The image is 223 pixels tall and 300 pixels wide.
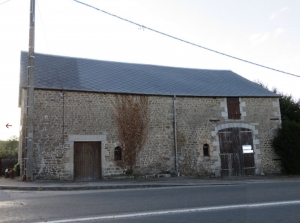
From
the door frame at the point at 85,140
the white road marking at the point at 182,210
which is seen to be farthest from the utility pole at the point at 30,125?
the white road marking at the point at 182,210

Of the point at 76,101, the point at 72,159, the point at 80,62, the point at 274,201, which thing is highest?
the point at 80,62

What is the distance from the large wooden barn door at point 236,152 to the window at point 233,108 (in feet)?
2.55

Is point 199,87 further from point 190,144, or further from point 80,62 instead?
point 80,62

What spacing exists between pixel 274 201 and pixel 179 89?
10.5 metres

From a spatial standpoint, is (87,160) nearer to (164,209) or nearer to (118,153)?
(118,153)

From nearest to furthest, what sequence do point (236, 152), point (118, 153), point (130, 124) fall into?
point (118, 153) → point (130, 124) → point (236, 152)

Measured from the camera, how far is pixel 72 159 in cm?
1351

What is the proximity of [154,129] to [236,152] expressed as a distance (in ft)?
A: 16.3

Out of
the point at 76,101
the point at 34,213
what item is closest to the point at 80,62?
the point at 76,101

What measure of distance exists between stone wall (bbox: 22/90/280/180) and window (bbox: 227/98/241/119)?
249 millimetres

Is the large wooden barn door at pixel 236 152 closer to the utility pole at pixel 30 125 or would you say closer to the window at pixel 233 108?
the window at pixel 233 108

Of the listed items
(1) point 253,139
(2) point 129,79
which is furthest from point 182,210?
(1) point 253,139

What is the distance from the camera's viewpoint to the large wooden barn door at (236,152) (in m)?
16.1

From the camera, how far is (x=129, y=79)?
54.5 ft
